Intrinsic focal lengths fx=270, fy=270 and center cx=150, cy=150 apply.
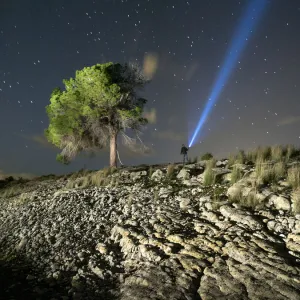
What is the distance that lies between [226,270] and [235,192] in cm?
A: 381

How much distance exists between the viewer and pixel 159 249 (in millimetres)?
6520

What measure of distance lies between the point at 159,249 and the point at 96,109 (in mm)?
17043

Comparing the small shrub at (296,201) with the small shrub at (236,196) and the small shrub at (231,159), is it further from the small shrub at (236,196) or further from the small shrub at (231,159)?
the small shrub at (231,159)

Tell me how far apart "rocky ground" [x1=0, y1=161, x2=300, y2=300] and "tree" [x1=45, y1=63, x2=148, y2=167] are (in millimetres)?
12327

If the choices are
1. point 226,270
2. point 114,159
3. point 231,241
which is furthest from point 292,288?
point 114,159

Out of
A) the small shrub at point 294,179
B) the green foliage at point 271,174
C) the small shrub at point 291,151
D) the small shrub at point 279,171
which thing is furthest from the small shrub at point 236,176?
the small shrub at point 291,151

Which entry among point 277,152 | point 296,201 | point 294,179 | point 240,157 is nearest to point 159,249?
point 296,201

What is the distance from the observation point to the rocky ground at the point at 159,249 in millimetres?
5039

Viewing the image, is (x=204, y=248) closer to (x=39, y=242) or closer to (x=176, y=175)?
(x=39, y=242)

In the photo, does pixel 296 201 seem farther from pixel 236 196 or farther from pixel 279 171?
pixel 279 171

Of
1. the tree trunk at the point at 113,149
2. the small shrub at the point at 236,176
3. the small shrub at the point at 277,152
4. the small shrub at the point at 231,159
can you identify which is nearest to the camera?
the small shrub at the point at 236,176

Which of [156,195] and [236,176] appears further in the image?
[156,195]

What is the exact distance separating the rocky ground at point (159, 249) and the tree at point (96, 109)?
12.3 meters

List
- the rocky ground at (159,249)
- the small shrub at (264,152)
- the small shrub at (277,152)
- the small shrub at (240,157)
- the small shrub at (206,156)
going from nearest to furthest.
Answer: the rocky ground at (159,249) → the small shrub at (277,152) → the small shrub at (240,157) → the small shrub at (264,152) → the small shrub at (206,156)
